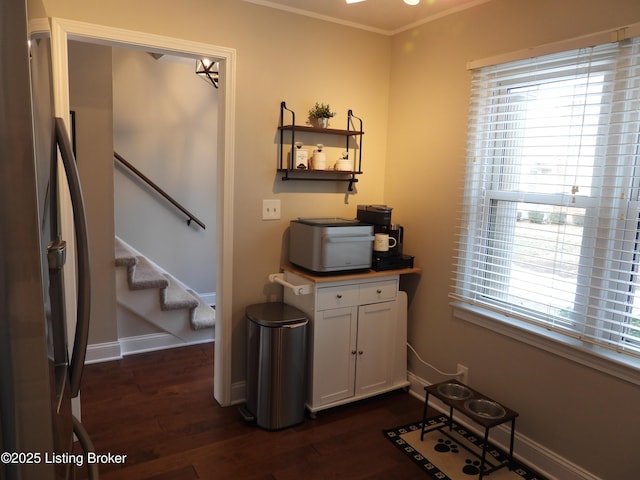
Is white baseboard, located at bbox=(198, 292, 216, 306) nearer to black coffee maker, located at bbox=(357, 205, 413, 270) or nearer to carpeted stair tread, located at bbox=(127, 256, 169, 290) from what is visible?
carpeted stair tread, located at bbox=(127, 256, 169, 290)

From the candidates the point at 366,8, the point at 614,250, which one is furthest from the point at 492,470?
the point at 366,8

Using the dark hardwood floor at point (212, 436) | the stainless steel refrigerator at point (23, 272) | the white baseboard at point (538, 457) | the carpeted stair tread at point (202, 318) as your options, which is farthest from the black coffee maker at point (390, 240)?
the stainless steel refrigerator at point (23, 272)

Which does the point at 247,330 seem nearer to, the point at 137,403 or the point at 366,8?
the point at 137,403

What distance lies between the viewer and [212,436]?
2451mm

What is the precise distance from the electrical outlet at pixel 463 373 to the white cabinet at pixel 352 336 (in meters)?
0.40

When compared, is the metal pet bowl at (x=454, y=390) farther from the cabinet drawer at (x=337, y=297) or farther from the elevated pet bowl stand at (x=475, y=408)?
the cabinet drawer at (x=337, y=297)

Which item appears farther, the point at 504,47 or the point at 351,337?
the point at 351,337

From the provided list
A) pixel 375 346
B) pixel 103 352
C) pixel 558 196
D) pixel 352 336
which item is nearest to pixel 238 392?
pixel 352 336

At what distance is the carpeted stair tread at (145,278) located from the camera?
3438 millimetres

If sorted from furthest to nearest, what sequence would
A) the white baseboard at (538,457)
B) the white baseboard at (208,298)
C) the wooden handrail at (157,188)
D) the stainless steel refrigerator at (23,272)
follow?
the white baseboard at (208,298)
the wooden handrail at (157,188)
the white baseboard at (538,457)
the stainless steel refrigerator at (23,272)

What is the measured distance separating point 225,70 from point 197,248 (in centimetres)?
247

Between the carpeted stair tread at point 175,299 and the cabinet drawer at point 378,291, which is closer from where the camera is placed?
the cabinet drawer at point 378,291

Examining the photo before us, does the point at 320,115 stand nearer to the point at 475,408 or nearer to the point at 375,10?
the point at 375,10

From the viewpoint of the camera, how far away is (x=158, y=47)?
2.38m
